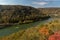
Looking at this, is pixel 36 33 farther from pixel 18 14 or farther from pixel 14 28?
pixel 18 14

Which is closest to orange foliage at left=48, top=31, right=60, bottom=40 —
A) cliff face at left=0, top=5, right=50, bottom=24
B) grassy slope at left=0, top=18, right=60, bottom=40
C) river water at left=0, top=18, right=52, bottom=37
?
grassy slope at left=0, top=18, right=60, bottom=40

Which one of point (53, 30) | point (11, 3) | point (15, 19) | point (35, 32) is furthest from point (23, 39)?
point (11, 3)

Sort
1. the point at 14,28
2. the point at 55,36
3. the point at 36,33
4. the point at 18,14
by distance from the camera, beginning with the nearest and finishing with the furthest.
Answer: the point at 55,36 → the point at 36,33 → the point at 14,28 → the point at 18,14

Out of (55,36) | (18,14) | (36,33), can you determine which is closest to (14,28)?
(18,14)

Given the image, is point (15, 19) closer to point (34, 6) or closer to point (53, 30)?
point (34, 6)

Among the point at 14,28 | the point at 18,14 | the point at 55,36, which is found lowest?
the point at 55,36

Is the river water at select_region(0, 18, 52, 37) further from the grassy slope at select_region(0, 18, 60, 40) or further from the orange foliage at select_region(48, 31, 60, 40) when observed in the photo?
the orange foliage at select_region(48, 31, 60, 40)

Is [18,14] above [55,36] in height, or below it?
above

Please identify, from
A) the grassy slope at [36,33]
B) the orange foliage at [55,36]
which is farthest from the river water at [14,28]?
the orange foliage at [55,36]
